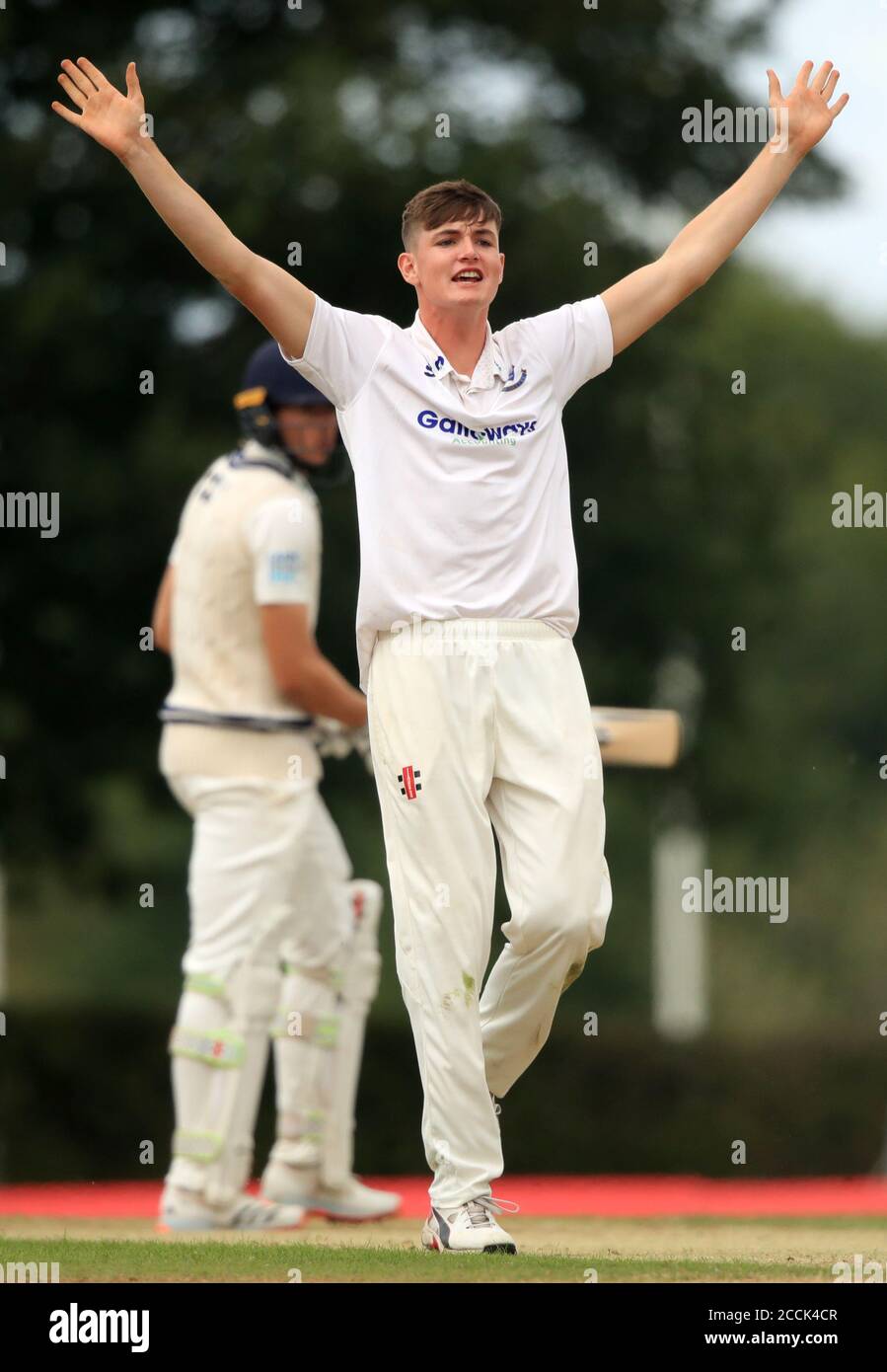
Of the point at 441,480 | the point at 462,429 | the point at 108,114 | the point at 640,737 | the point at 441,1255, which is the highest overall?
the point at 108,114

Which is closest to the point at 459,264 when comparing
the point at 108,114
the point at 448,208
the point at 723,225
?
the point at 448,208

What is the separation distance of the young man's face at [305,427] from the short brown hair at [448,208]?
2.18m

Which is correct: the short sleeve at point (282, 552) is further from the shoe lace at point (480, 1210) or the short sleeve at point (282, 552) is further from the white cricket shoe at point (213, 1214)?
the shoe lace at point (480, 1210)

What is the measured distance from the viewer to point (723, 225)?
6.26m

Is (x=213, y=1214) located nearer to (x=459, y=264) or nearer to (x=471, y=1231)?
(x=471, y=1231)

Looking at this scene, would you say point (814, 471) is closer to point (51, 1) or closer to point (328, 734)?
point (51, 1)

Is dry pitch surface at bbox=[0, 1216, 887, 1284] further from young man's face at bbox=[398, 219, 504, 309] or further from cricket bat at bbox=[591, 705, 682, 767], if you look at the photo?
young man's face at bbox=[398, 219, 504, 309]

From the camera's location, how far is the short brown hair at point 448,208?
234 inches

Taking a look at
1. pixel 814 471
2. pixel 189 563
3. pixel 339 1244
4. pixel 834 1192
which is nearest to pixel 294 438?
pixel 189 563

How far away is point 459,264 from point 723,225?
796 millimetres

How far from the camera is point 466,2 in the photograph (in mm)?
15883

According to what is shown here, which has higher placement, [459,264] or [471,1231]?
[459,264]

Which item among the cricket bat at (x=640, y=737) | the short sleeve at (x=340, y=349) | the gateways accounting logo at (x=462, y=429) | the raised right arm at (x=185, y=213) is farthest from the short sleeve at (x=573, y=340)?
the cricket bat at (x=640, y=737)

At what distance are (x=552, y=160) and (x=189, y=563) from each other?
830 centimetres
